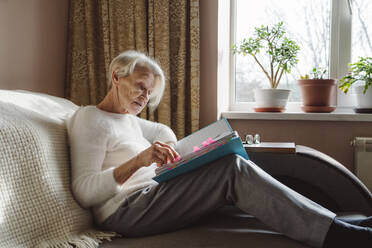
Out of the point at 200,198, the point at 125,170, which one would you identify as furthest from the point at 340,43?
the point at 125,170

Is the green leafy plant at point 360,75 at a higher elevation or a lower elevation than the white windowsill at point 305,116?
higher

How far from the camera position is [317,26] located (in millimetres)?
2270

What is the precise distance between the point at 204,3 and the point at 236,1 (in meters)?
0.41

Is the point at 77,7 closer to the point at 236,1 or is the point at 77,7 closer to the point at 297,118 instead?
the point at 236,1

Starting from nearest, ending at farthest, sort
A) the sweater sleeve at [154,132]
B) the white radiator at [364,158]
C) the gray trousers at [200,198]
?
the gray trousers at [200,198], the sweater sleeve at [154,132], the white radiator at [364,158]

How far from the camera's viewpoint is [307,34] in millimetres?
2283

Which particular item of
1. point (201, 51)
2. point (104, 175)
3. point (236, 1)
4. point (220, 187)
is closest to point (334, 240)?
point (220, 187)

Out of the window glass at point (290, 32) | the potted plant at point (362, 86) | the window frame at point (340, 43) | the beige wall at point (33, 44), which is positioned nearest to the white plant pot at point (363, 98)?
the potted plant at point (362, 86)

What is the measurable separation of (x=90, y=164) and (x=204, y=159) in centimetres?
37

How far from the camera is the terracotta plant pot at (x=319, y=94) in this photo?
6.77ft

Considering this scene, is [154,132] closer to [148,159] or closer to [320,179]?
[148,159]

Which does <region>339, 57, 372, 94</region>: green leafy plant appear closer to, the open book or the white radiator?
the white radiator

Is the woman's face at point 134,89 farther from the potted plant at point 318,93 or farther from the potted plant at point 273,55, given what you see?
the potted plant at point 318,93

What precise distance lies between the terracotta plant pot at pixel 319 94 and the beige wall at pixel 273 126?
3.6 inches
